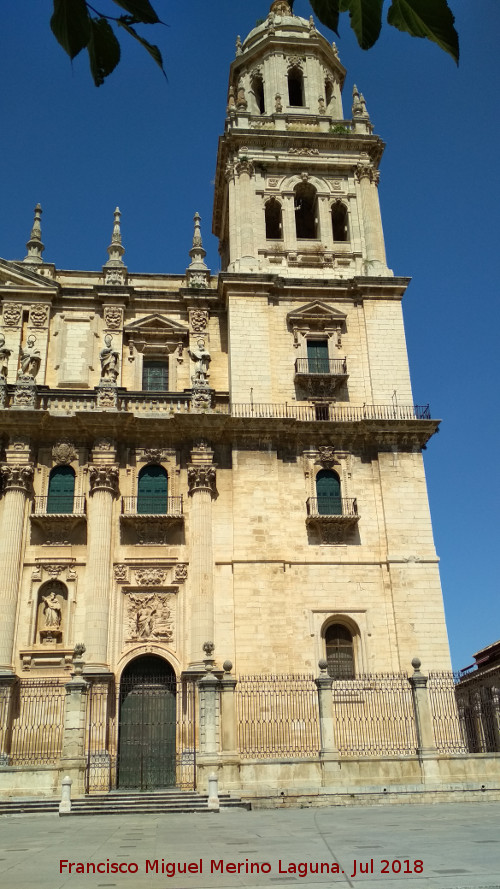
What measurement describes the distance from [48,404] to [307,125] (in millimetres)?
13909

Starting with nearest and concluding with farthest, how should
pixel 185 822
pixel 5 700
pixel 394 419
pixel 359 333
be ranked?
pixel 185 822, pixel 5 700, pixel 394 419, pixel 359 333

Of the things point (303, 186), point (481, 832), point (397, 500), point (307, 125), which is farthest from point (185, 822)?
point (307, 125)

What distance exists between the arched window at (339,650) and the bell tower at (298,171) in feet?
37.6

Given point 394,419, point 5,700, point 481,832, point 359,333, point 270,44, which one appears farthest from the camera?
point 270,44

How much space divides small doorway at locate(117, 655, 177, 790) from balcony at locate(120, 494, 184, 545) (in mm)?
3226

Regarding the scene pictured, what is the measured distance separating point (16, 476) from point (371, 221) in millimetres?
14268

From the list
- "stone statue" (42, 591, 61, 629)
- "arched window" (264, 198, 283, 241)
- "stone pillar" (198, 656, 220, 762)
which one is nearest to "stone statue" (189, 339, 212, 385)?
"arched window" (264, 198, 283, 241)

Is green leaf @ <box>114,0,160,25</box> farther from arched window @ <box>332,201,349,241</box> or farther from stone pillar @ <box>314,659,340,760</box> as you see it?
arched window @ <box>332,201,349,241</box>

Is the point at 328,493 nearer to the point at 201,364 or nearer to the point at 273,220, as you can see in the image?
the point at 201,364

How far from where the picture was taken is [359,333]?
992 inches

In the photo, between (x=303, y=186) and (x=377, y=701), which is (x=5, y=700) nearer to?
(x=377, y=701)

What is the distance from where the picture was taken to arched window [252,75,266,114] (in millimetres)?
30073

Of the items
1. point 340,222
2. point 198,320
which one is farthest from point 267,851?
point 340,222

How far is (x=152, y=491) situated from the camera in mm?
22812
